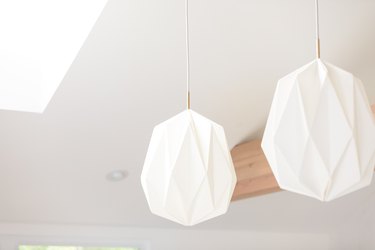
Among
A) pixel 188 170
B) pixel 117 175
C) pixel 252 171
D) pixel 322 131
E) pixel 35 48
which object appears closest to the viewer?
pixel 322 131

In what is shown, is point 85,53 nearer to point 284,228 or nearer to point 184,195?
point 184,195

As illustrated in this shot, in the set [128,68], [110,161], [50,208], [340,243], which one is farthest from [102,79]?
[340,243]

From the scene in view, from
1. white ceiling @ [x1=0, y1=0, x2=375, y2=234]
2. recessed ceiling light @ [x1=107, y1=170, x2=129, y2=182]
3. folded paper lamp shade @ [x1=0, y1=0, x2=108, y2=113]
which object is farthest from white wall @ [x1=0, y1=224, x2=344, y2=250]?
folded paper lamp shade @ [x1=0, y1=0, x2=108, y2=113]

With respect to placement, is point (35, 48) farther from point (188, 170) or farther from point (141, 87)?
point (188, 170)

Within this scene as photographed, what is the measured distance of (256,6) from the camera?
13.7 feet

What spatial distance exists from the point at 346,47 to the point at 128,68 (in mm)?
1599

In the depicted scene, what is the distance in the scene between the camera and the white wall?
18.3 ft

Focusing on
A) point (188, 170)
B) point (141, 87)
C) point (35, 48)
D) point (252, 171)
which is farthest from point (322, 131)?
point (252, 171)

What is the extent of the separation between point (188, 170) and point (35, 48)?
2.42 m

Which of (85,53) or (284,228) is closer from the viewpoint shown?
(85,53)

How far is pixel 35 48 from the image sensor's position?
4.48m

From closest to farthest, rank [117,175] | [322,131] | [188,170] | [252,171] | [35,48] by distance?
[322,131], [188,170], [35,48], [117,175], [252,171]

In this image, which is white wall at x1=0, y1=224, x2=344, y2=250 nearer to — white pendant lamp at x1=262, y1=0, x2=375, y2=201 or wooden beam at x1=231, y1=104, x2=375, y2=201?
wooden beam at x1=231, y1=104, x2=375, y2=201

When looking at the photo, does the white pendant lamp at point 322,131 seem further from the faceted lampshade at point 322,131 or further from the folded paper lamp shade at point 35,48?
the folded paper lamp shade at point 35,48
